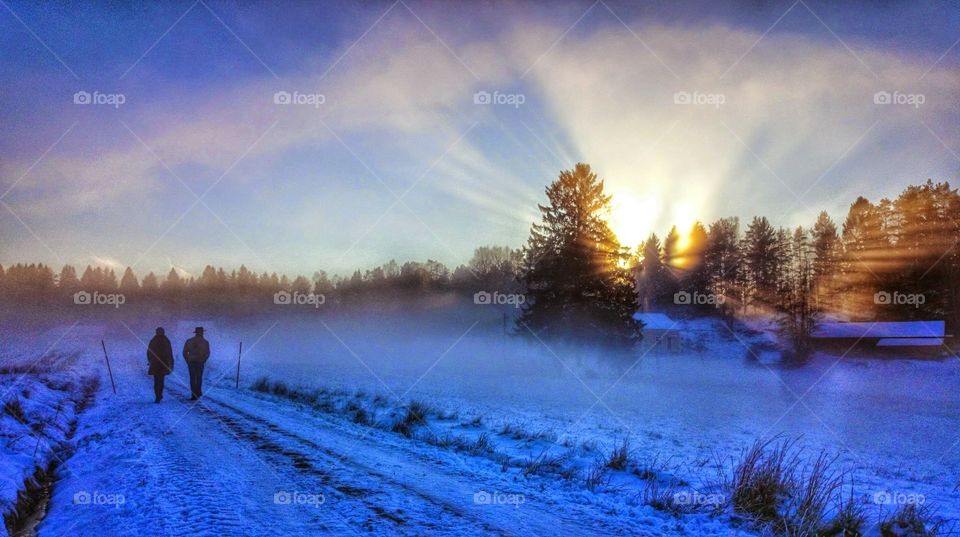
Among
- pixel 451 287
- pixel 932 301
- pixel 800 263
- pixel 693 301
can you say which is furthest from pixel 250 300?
pixel 932 301

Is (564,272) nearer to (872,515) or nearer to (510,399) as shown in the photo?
(510,399)

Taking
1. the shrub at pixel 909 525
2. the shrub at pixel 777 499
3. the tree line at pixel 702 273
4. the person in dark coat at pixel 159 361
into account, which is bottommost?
the shrub at pixel 909 525

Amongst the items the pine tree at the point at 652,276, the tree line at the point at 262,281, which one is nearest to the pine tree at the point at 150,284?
the tree line at the point at 262,281

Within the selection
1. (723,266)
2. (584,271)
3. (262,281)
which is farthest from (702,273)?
(262,281)

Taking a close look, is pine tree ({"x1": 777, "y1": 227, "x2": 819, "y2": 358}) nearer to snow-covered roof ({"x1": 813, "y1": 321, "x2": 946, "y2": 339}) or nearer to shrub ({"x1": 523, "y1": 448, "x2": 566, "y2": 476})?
snow-covered roof ({"x1": 813, "y1": 321, "x2": 946, "y2": 339})

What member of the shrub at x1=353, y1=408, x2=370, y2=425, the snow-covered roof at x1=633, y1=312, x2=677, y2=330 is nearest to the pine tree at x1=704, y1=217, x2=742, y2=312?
the snow-covered roof at x1=633, y1=312, x2=677, y2=330

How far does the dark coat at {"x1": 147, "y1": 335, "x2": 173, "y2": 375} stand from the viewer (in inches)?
597

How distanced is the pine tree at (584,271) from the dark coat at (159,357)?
25.2 m

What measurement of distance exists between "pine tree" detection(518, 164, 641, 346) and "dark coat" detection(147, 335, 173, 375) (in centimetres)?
2524

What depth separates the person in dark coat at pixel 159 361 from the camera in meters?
15.0

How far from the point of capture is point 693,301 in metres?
78.2

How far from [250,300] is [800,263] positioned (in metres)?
106

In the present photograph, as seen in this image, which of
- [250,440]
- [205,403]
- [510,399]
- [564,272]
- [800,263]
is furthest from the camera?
[800,263]

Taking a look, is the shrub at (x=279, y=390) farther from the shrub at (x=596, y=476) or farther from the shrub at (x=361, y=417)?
the shrub at (x=596, y=476)
